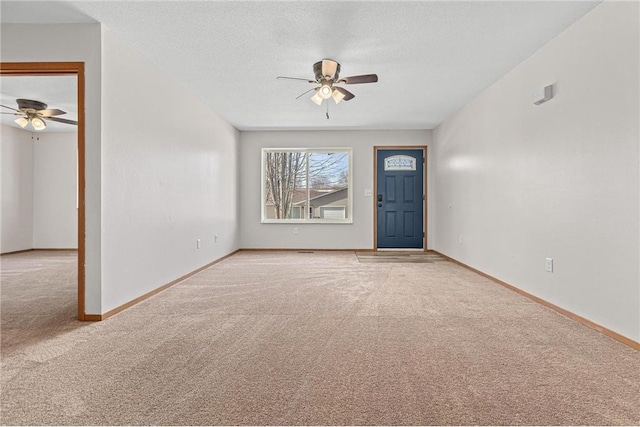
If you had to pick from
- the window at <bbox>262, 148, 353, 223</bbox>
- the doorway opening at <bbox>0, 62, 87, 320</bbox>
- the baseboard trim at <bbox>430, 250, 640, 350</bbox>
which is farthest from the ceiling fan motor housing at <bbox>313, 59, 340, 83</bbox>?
the window at <bbox>262, 148, 353, 223</bbox>

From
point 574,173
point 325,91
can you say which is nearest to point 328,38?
point 325,91

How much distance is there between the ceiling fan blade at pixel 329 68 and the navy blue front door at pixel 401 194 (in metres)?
3.68

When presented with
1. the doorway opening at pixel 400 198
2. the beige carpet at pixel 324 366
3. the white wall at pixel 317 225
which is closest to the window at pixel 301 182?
the white wall at pixel 317 225

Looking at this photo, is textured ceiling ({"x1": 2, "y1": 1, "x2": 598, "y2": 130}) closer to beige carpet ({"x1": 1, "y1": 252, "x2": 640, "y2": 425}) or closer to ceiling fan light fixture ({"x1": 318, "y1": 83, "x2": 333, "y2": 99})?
ceiling fan light fixture ({"x1": 318, "y1": 83, "x2": 333, "y2": 99})

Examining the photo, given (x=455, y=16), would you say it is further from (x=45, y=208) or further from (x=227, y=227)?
(x=45, y=208)

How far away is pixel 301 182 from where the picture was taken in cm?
743

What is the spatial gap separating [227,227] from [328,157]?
8.49 feet

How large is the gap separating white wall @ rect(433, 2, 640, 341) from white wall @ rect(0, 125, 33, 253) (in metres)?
8.37

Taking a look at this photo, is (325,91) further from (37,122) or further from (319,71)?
(37,122)

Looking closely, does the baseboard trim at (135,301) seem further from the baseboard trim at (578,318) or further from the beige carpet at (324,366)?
the baseboard trim at (578,318)

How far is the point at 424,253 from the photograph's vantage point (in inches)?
265

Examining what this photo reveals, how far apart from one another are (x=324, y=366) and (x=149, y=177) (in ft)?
8.56

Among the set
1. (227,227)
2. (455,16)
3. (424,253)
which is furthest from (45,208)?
(455,16)

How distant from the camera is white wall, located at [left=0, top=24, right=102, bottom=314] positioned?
2.75m
